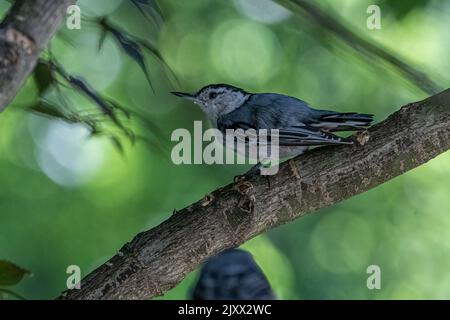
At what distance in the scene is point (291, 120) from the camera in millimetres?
1244

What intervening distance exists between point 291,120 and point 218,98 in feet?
1.12

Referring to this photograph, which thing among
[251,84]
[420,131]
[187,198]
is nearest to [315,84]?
[251,84]

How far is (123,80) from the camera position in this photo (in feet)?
8.26

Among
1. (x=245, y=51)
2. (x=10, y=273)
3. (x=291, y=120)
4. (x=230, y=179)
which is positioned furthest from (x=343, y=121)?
(x=245, y=51)

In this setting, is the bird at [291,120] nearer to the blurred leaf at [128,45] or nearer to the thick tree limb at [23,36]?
the blurred leaf at [128,45]

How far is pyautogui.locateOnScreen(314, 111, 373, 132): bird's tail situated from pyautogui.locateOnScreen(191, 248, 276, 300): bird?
27 cm

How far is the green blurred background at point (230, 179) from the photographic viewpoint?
7.64 feet

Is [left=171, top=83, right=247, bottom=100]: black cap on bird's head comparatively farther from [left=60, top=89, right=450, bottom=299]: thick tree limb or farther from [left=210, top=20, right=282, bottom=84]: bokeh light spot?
[left=210, top=20, right=282, bottom=84]: bokeh light spot

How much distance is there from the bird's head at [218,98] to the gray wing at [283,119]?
0.22 feet

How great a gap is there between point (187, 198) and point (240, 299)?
56.9 inches

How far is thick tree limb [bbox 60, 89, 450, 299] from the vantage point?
1.05 metres

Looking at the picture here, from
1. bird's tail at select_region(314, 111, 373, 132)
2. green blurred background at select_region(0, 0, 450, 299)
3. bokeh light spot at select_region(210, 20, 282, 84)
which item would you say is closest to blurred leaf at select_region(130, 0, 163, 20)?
bird's tail at select_region(314, 111, 373, 132)

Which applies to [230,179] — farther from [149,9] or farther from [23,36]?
[23,36]

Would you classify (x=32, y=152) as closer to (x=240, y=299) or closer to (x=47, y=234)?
(x=47, y=234)
